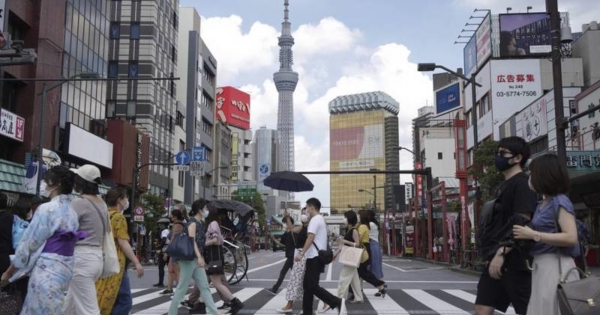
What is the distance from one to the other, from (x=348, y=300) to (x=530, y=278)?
7.51 meters

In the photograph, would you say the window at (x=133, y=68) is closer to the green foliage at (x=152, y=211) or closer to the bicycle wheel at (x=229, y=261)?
the green foliage at (x=152, y=211)

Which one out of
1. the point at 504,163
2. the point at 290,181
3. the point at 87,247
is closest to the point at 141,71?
the point at 290,181

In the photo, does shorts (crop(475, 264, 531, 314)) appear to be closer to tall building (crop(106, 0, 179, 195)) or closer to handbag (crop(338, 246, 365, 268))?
handbag (crop(338, 246, 365, 268))

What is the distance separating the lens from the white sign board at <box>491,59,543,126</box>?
40.7 metres

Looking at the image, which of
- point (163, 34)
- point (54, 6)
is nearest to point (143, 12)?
point (163, 34)

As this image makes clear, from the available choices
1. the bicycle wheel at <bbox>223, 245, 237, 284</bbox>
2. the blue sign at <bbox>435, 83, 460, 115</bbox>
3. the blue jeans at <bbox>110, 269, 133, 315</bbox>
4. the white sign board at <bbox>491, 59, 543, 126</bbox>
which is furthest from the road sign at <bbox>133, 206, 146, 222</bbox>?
the blue sign at <bbox>435, 83, 460, 115</bbox>

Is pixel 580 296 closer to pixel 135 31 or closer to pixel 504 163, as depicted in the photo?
pixel 504 163

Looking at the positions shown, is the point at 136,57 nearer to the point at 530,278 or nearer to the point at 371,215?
the point at 371,215

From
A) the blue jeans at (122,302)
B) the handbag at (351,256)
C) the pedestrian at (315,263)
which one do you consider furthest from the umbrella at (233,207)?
the blue jeans at (122,302)

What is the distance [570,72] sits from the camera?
39.2m

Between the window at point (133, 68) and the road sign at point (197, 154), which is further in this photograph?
the window at point (133, 68)

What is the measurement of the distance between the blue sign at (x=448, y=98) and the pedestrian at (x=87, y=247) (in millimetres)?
61884

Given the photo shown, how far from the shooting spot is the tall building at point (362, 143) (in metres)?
162

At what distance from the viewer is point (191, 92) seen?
6444 centimetres
